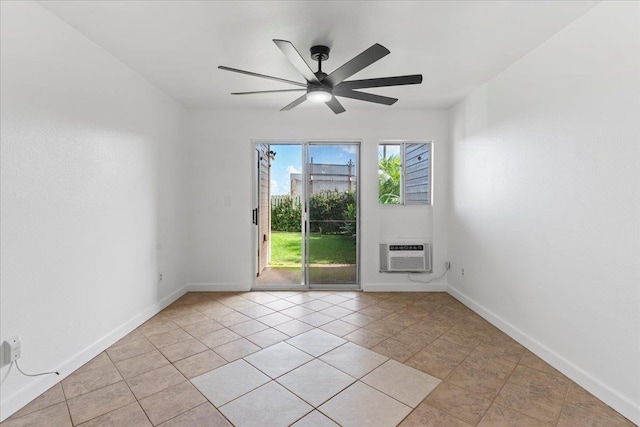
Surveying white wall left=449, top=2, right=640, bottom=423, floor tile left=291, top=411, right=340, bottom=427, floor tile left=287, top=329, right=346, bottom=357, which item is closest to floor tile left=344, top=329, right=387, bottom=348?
floor tile left=287, top=329, right=346, bottom=357

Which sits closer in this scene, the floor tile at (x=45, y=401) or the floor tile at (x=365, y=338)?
the floor tile at (x=45, y=401)

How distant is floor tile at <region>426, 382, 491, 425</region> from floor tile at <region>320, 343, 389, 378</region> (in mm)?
495

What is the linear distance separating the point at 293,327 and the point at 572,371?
230 centimetres

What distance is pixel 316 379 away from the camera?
2.21m

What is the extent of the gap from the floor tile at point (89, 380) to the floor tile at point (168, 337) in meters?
0.44

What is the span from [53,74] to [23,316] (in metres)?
1.65

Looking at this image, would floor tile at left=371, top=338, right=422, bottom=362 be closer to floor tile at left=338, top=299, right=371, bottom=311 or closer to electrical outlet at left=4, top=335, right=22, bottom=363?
floor tile at left=338, top=299, right=371, bottom=311

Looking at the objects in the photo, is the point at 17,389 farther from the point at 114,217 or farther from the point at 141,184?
the point at 141,184

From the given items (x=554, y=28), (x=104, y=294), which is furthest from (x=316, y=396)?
(x=554, y=28)

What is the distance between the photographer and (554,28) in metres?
2.30

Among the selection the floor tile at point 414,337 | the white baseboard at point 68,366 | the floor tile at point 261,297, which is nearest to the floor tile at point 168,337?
the white baseboard at point 68,366

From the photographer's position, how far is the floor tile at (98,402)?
72.9 inches

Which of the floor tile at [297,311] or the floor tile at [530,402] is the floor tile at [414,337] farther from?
the floor tile at [297,311]

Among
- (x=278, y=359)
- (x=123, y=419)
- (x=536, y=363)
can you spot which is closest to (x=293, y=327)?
(x=278, y=359)
